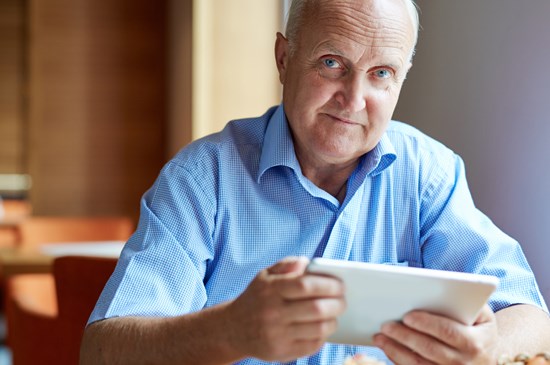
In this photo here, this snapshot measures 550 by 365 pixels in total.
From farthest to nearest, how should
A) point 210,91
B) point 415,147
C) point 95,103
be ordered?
point 95,103 < point 210,91 < point 415,147

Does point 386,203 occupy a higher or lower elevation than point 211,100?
higher

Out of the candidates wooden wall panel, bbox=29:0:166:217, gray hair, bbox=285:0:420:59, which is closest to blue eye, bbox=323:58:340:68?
gray hair, bbox=285:0:420:59

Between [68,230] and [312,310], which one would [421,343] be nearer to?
[312,310]

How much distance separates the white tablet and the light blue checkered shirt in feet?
1.59

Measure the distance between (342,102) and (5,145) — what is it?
8.45 m

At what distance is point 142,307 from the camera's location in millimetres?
1375

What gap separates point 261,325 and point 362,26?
741 mm

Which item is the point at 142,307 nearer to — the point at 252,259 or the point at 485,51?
the point at 252,259

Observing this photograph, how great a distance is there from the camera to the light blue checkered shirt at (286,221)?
4.99ft

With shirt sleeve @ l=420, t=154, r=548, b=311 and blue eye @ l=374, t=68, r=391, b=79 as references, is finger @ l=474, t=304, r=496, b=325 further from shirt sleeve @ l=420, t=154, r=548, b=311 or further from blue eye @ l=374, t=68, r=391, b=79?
blue eye @ l=374, t=68, r=391, b=79

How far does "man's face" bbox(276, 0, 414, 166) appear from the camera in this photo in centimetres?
155

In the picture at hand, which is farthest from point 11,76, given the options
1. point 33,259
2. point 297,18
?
point 297,18

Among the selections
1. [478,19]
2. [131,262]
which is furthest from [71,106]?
[131,262]

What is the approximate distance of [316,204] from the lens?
1.65 meters
